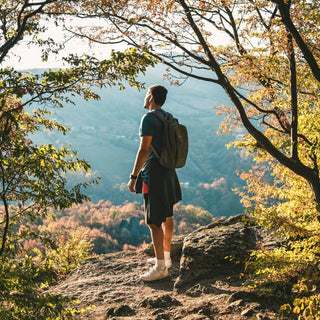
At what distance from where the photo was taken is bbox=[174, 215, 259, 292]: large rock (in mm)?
4661

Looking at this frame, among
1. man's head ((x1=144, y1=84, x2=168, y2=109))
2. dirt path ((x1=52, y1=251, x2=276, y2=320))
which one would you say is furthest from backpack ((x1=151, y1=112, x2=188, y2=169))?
dirt path ((x1=52, y1=251, x2=276, y2=320))

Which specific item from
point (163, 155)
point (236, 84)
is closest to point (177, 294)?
point (163, 155)

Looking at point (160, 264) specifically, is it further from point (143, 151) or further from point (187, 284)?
point (143, 151)

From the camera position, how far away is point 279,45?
4.83 m

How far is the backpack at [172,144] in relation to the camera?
4262 millimetres

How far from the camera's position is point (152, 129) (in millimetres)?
4223

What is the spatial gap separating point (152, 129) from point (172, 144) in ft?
Result: 0.97

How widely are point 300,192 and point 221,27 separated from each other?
11.4ft

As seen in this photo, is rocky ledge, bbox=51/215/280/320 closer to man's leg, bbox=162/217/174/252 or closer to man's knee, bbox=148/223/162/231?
man's leg, bbox=162/217/174/252

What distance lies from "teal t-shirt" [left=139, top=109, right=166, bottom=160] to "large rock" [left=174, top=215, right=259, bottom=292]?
1444mm

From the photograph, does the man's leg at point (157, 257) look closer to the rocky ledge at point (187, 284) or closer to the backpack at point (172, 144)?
the rocky ledge at point (187, 284)

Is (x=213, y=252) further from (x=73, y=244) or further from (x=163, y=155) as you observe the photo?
(x=73, y=244)

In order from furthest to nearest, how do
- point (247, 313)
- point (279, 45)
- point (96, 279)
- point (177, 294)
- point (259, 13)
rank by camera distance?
point (259, 13), point (96, 279), point (279, 45), point (177, 294), point (247, 313)

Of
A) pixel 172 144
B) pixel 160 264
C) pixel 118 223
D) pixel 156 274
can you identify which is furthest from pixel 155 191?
pixel 118 223
